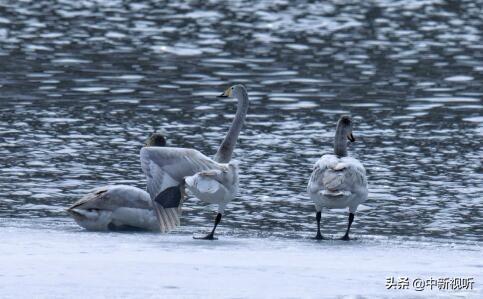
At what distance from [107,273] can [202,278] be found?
2.41 feet

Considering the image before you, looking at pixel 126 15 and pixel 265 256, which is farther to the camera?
pixel 126 15

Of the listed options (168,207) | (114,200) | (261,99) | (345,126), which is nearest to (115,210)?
(114,200)

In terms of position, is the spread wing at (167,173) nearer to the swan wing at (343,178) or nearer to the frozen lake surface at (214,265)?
the frozen lake surface at (214,265)

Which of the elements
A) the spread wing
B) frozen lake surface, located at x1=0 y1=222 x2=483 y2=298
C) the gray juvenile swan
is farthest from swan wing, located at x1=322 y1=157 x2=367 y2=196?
the gray juvenile swan

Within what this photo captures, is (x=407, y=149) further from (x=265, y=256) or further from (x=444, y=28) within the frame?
(x=444, y=28)

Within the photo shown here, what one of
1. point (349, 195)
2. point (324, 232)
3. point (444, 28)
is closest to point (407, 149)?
point (324, 232)

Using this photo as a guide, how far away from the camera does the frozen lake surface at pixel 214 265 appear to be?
32.5 feet

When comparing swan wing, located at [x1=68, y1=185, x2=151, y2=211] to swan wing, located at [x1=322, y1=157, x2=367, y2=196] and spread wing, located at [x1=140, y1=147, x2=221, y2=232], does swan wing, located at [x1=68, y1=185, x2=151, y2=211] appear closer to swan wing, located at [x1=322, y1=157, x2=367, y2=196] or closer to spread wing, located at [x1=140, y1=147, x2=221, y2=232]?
spread wing, located at [x1=140, y1=147, x2=221, y2=232]

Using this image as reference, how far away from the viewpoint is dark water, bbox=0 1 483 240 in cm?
1634

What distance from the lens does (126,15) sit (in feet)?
118

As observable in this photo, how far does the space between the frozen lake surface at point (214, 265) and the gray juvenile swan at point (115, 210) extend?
0.61ft

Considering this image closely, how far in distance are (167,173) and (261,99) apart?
1175 centimetres

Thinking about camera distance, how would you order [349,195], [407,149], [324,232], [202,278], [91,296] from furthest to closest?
[407,149] < [324,232] < [349,195] < [202,278] < [91,296]

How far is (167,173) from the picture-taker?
12.5m
